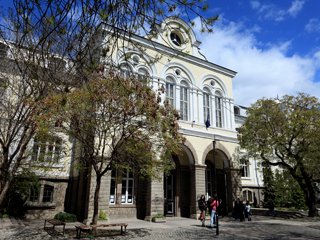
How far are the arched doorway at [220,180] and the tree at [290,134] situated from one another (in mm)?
2253

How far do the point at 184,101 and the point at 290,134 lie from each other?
832cm

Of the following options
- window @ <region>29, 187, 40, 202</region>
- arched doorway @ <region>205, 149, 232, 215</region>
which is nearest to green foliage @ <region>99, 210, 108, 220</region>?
window @ <region>29, 187, 40, 202</region>

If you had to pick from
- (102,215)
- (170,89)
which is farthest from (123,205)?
(170,89)

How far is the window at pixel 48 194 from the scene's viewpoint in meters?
17.4

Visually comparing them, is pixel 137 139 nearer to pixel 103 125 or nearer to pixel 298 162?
pixel 103 125

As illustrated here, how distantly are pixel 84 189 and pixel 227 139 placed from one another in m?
12.0

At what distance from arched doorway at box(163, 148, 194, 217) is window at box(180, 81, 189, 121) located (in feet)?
9.37

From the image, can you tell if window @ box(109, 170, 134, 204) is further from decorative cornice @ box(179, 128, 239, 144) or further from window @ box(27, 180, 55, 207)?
decorative cornice @ box(179, 128, 239, 144)

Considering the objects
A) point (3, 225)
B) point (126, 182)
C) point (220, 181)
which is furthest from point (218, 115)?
point (3, 225)

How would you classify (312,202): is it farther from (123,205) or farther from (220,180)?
(123,205)

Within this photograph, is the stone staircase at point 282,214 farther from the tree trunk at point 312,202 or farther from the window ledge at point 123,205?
the window ledge at point 123,205

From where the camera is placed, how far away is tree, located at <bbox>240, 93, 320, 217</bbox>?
19484mm

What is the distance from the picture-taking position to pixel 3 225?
13.2 m

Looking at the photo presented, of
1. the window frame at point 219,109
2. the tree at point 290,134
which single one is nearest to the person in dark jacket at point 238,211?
the tree at point 290,134
